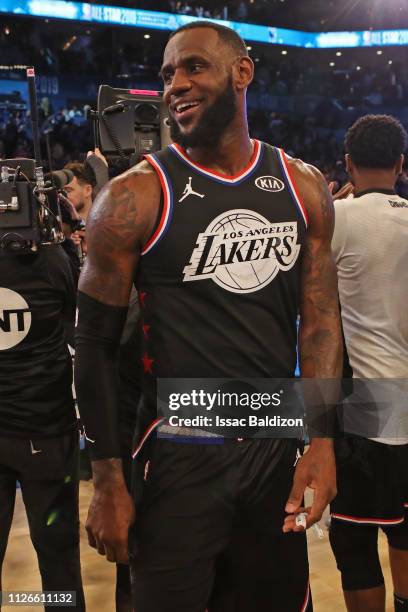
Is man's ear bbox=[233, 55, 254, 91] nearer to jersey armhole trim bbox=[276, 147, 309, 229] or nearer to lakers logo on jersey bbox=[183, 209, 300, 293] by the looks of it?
jersey armhole trim bbox=[276, 147, 309, 229]

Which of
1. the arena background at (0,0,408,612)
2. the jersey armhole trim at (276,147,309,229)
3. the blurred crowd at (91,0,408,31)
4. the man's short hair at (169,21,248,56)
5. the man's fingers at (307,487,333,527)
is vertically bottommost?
the man's fingers at (307,487,333,527)

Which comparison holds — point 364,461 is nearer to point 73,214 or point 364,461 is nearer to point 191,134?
point 191,134

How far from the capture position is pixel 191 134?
1.65 meters

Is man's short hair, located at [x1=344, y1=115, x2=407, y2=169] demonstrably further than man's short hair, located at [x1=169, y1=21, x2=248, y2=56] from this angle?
Yes

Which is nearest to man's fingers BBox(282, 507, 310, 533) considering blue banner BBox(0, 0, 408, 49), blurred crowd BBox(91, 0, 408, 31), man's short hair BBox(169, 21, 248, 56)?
man's short hair BBox(169, 21, 248, 56)

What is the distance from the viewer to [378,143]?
2363 millimetres

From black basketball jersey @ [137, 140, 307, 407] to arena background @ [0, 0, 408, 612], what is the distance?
7.51 m

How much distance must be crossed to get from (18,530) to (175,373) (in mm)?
2368

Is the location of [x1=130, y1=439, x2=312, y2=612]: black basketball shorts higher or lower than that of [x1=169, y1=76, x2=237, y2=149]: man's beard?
lower

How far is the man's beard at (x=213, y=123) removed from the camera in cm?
165

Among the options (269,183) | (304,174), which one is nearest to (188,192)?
(269,183)

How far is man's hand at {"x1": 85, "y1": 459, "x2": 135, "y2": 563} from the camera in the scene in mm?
1526

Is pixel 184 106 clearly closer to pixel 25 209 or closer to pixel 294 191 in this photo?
pixel 294 191

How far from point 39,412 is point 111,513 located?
90 centimetres
